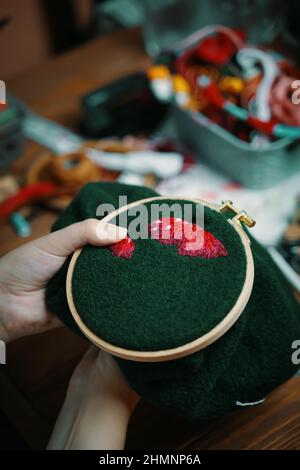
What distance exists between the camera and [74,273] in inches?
18.0

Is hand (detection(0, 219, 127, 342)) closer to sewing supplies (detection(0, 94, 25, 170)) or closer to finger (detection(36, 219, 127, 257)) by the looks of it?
finger (detection(36, 219, 127, 257))

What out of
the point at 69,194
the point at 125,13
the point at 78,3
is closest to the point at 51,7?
the point at 78,3

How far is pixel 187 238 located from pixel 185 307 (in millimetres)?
70

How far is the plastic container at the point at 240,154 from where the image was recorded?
716mm

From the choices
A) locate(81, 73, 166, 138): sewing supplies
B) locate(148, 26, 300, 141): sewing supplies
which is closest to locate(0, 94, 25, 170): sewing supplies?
locate(81, 73, 166, 138): sewing supplies

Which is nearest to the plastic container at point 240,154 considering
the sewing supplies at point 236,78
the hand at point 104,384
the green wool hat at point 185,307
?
the sewing supplies at point 236,78

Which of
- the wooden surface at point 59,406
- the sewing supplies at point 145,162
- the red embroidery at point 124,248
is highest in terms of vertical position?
the red embroidery at point 124,248

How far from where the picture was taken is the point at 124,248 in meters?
0.45

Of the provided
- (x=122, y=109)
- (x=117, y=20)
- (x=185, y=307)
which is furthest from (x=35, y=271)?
(x=117, y=20)

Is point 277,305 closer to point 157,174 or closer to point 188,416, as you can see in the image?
point 188,416

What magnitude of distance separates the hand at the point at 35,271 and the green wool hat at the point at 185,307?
0.01 meters

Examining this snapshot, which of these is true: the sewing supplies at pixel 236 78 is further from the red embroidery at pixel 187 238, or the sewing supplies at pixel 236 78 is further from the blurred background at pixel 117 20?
the red embroidery at pixel 187 238

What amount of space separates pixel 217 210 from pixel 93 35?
3.16 feet

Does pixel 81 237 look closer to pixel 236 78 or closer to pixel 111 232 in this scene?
pixel 111 232
